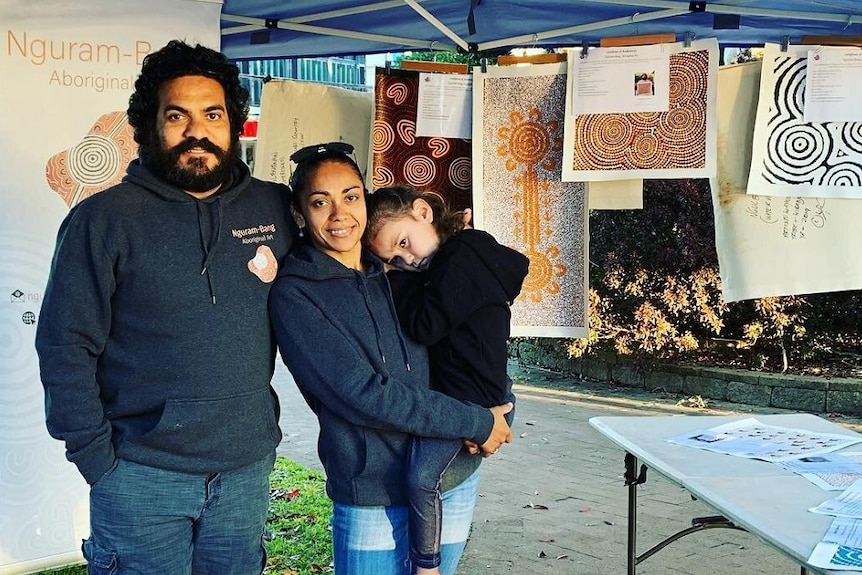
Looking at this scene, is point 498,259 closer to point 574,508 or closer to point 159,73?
point 159,73

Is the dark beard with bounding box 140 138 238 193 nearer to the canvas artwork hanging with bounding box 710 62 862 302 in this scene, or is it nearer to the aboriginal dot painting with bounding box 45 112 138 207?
the aboriginal dot painting with bounding box 45 112 138 207

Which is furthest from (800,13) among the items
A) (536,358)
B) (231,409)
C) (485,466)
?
(536,358)

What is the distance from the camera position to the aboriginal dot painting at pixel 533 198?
3586 millimetres

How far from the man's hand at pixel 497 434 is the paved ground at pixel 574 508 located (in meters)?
2.09

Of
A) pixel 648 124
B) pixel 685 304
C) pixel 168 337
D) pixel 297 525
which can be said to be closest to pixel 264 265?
pixel 168 337

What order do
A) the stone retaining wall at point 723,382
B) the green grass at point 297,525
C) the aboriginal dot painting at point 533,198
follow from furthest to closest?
the stone retaining wall at point 723,382 < the green grass at point 297,525 < the aboriginal dot painting at point 533,198

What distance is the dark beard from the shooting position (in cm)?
195

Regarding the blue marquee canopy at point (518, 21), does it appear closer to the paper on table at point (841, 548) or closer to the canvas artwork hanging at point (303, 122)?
the canvas artwork hanging at point (303, 122)

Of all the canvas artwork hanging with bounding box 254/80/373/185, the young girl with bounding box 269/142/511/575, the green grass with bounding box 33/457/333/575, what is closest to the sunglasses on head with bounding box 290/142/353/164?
the young girl with bounding box 269/142/511/575

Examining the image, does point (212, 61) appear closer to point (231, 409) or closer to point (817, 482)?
point (231, 409)

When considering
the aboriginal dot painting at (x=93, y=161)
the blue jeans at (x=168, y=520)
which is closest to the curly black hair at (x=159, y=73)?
the blue jeans at (x=168, y=520)

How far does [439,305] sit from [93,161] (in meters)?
1.85

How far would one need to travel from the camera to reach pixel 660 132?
3406 mm

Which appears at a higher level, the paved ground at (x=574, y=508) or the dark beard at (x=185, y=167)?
the dark beard at (x=185, y=167)
